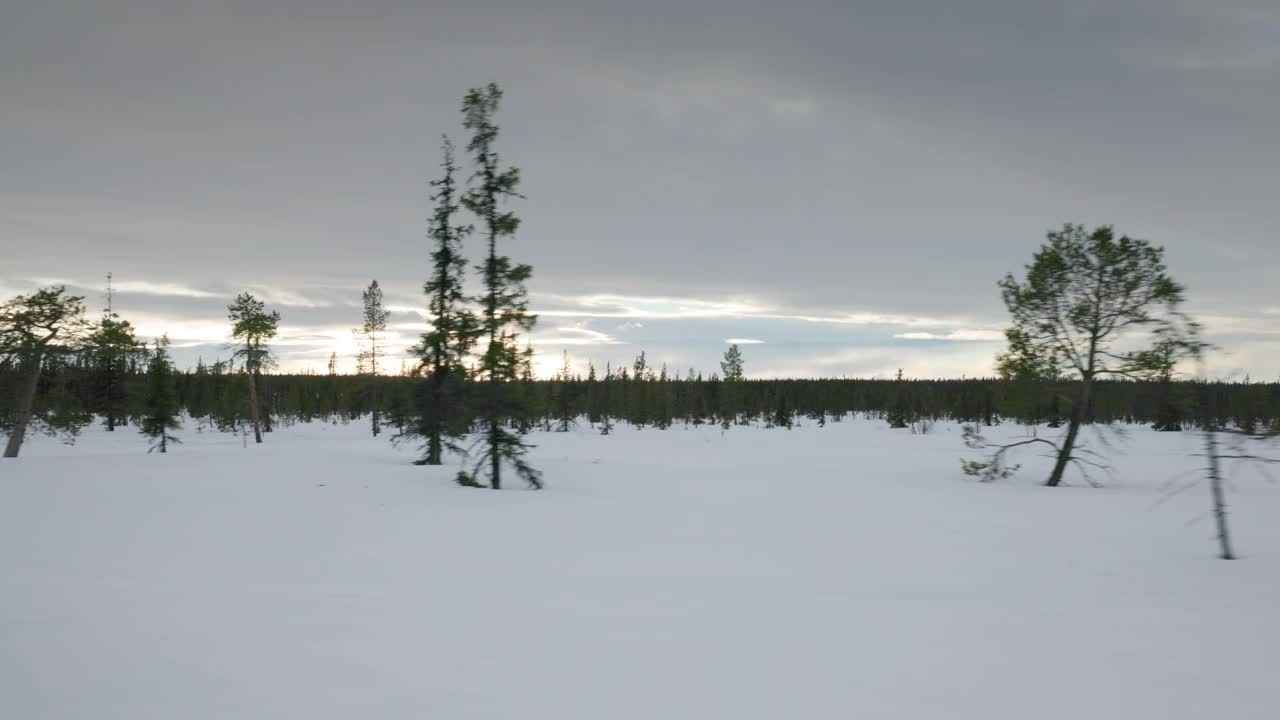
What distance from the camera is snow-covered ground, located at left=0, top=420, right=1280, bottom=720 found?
20.0 ft

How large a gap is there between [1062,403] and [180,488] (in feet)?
101

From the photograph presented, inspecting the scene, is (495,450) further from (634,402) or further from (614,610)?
(634,402)

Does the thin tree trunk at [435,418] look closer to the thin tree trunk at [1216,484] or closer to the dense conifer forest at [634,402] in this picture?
the dense conifer forest at [634,402]

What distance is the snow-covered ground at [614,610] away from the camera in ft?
20.0

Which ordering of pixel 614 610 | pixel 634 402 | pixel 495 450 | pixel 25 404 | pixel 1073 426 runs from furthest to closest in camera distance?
pixel 634 402 → pixel 25 404 → pixel 1073 426 → pixel 495 450 → pixel 614 610

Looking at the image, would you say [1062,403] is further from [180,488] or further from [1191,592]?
[180,488]

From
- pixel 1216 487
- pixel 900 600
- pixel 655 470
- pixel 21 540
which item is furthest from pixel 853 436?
pixel 21 540

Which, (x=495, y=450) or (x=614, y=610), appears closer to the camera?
(x=614, y=610)

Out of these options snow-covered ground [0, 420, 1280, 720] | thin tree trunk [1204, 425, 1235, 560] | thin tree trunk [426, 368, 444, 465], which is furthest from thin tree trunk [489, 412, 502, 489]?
thin tree trunk [1204, 425, 1235, 560]

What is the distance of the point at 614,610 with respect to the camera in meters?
8.70

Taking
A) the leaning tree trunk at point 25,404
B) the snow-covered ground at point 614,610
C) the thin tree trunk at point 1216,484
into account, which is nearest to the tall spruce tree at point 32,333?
the leaning tree trunk at point 25,404

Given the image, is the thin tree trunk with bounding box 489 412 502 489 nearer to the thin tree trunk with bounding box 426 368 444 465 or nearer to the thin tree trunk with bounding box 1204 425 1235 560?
the thin tree trunk with bounding box 426 368 444 465

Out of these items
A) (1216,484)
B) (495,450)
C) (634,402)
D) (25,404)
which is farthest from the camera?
(634,402)

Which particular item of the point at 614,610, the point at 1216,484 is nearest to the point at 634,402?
the point at 1216,484
